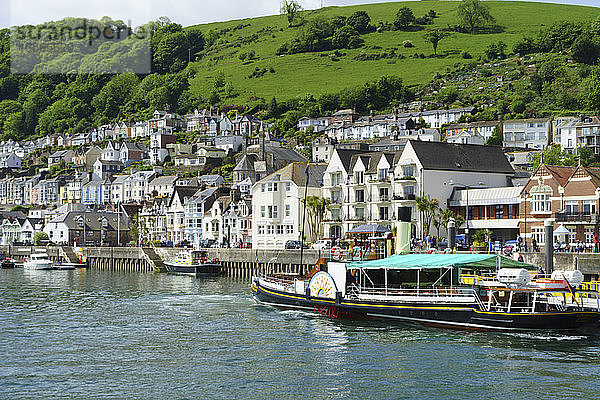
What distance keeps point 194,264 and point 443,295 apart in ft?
178

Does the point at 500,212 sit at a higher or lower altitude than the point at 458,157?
lower

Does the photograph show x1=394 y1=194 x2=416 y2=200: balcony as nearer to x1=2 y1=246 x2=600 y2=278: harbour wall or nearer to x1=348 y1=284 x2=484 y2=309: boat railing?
x1=2 y1=246 x2=600 y2=278: harbour wall

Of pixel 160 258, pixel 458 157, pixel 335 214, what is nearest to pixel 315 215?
pixel 335 214

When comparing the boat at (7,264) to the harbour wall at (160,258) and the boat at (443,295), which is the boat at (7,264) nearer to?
the harbour wall at (160,258)

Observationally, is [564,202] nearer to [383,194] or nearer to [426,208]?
[426,208]

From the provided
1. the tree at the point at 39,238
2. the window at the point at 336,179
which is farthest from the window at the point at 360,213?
the tree at the point at 39,238

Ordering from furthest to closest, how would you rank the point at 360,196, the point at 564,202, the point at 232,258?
the point at 360,196 < the point at 232,258 < the point at 564,202

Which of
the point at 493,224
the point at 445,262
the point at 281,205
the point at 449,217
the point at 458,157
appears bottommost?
the point at 445,262

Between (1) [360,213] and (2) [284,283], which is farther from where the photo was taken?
(1) [360,213]

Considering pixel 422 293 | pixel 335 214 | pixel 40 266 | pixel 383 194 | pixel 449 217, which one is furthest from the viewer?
pixel 40 266

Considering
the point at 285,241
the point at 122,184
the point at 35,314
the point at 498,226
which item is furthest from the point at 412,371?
the point at 122,184

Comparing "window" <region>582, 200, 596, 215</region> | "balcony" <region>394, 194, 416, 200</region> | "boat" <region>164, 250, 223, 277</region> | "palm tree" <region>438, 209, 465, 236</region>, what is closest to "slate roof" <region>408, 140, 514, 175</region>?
"balcony" <region>394, 194, 416, 200</region>

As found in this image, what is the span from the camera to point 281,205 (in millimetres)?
106312

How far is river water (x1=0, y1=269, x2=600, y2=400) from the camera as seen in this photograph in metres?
31.2
